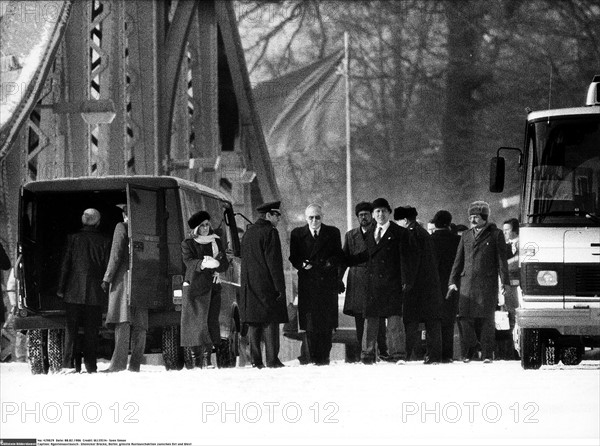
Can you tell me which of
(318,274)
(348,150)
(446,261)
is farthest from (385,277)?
(348,150)

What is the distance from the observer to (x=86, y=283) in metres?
12.7

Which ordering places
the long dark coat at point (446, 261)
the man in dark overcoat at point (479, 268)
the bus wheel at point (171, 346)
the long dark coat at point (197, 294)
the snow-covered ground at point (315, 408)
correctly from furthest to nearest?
the long dark coat at point (446, 261), the man in dark overcoat at point (479, 268), the bus wheel at point (171, 346), the long dark coat at point (197, 294), the snow-covered ground at point (315, 408)

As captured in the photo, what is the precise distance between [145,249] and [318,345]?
1442 mm

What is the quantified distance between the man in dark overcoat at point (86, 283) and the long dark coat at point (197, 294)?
1.83 ft

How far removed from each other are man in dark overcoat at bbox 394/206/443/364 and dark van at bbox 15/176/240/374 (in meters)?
1.22

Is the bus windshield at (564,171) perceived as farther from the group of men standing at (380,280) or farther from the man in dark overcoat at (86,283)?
the man in dark overcoat at (86,283)

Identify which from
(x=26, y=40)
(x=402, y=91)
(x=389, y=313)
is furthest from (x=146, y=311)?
(x=402, y=91)

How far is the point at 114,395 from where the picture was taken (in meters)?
11.1

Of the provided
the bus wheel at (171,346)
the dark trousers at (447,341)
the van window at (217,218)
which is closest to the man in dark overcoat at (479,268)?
the dark trousers at (447,341)

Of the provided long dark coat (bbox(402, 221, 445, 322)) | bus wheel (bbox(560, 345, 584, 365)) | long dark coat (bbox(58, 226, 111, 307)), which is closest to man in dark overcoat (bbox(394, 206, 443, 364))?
long dark coat (bbox(402, 221, 445, 322))

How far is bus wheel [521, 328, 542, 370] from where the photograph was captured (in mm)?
12047

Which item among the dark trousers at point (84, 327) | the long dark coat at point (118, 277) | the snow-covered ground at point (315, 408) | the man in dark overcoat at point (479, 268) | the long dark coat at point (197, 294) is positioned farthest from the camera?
the man in dark overcoat at point (479, 268)

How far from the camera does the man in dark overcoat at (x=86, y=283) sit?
12.6 meters

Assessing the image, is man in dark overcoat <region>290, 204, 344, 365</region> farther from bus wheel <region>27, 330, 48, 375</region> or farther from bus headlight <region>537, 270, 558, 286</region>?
bus wheel <region>27, 330, 48, 375</region>
